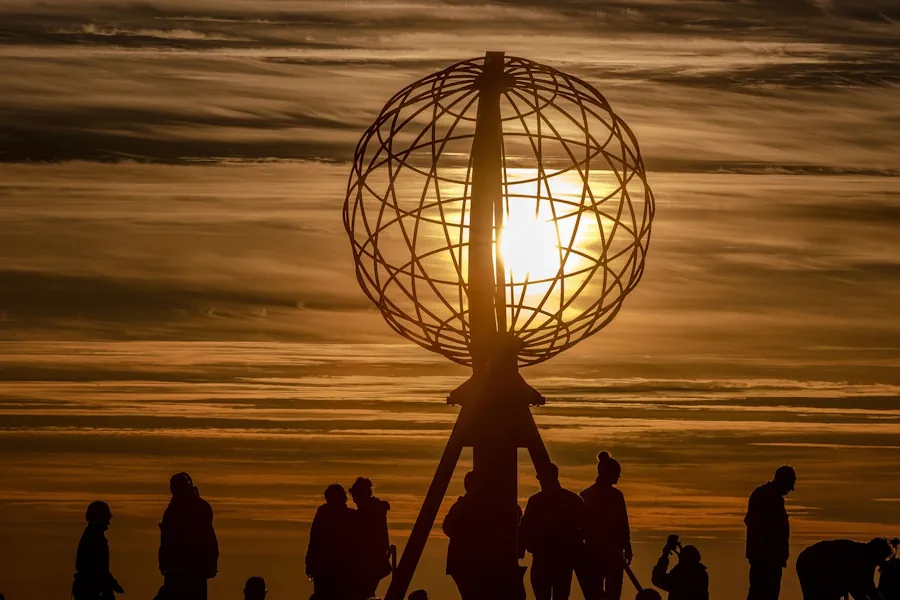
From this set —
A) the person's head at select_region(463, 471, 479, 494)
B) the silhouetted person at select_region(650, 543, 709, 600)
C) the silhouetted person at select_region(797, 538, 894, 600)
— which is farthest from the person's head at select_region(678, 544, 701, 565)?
the person's head at select_region(463, 471, 479, 494)

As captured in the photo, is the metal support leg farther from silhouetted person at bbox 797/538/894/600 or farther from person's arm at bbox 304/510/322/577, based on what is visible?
silhouetted person at bbox 797/538/894/600

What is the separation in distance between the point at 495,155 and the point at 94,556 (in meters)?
6.96

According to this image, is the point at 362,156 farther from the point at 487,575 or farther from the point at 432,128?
the point at 487,575

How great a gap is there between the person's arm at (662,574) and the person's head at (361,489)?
10.3 ft

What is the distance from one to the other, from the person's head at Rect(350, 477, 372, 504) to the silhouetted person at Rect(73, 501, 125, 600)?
2612 mm

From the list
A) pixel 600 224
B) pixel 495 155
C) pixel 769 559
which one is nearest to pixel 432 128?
pixel 495 155

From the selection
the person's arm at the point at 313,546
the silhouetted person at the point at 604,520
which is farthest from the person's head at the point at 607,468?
the person's arm at the point at 313,546

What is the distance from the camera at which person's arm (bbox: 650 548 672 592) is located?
16.9 metres

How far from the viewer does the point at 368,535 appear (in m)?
17.6

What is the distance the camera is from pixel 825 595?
17266 millimetres

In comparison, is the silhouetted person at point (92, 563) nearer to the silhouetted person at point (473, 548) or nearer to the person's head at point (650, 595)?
the silhouetted person at point (473, 548)

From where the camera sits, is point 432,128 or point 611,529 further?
point 432,128

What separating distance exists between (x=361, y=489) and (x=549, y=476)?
9.65 ft

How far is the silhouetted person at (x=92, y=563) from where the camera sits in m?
16.7
